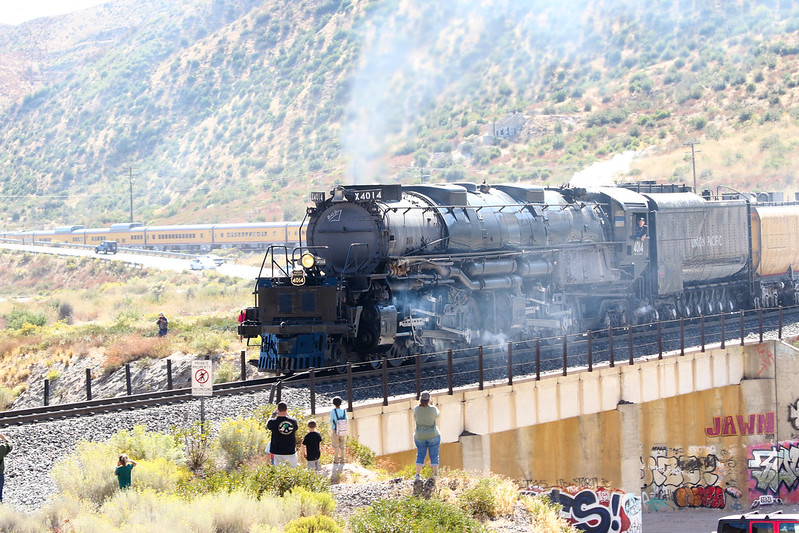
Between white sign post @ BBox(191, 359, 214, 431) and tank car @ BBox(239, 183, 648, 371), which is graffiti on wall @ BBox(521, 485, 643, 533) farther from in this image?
white sign post @ BBox(191, 359, 214, 431)

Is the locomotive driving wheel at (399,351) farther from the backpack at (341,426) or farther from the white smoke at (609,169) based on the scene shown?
the white smoke at (609,169)

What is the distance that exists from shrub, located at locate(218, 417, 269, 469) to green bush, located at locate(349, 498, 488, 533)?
121 inches

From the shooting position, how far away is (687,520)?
23.7 m

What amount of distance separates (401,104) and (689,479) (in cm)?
4564

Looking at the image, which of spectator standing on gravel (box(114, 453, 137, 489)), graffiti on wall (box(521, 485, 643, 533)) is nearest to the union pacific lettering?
graffiti on wall (box(521, 485, 643, 533))

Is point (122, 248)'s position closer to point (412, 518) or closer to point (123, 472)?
point (123, 472)

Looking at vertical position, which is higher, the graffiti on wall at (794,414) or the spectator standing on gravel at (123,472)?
the spectator standing on gravel at (123,472)

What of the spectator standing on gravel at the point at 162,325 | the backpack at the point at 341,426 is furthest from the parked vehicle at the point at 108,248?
the backpack at the point at 341,426

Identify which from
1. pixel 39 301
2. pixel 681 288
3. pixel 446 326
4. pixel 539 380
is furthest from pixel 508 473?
pixel 39 301

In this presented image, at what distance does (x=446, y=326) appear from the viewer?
68.0 feet

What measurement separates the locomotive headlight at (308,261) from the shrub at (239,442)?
5833 mm

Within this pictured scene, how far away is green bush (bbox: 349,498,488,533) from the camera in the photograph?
10.6 m

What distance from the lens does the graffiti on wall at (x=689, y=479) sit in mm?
23500

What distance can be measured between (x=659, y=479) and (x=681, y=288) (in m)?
7.66
